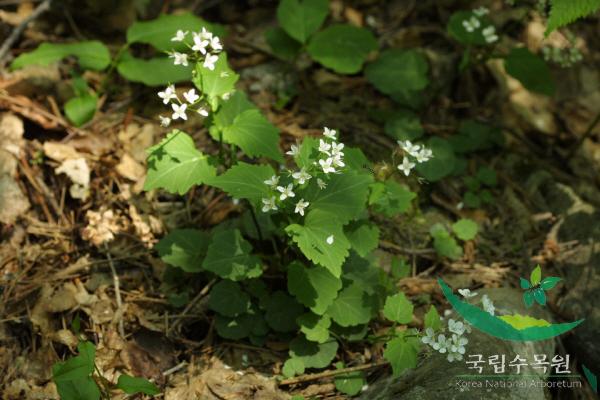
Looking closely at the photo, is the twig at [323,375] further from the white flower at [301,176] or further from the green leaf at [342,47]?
the green leaf at [342,47]

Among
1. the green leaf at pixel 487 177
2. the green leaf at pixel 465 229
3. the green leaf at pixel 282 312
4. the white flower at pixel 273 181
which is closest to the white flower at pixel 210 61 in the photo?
the white flower at pixel 273 181

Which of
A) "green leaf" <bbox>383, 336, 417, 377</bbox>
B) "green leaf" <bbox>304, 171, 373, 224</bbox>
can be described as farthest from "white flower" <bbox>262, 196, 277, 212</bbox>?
"green leaf" <bbox>383, 336, 417, 377</bbox>

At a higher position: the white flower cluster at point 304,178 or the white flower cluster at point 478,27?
the white flower cluster at point 478,27

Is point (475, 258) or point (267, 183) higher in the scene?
point (267, 183)

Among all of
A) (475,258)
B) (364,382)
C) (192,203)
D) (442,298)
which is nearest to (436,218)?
(475,258)

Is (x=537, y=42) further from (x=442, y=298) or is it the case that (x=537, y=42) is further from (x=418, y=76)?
(x=442, y=298)

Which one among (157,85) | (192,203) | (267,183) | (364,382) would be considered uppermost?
(267,183)

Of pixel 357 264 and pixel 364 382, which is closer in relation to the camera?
pixel 364 382
